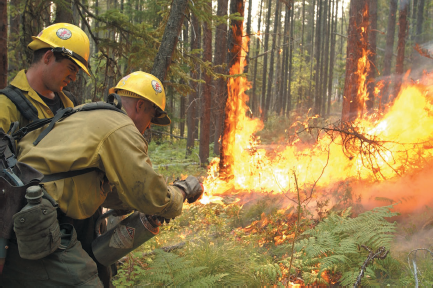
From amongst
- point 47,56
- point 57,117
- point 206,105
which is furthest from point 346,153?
point 206,105

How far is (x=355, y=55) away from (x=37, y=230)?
356 inches

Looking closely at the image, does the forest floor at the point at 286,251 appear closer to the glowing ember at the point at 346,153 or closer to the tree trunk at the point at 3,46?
the glowing ember at the point at 346,153

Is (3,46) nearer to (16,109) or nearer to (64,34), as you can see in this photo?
(64,34)

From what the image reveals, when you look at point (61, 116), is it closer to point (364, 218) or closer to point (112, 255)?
point (112, 255)

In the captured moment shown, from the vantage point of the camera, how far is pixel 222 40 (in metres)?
12.9

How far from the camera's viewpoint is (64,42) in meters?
3.05

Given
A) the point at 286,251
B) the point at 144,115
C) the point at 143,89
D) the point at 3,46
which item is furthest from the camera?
the point at 3,46

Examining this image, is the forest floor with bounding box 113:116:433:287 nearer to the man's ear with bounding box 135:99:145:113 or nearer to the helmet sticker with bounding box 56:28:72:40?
the man's ear with bounding box 135:99:145:113

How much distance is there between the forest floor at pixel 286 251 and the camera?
133 inches

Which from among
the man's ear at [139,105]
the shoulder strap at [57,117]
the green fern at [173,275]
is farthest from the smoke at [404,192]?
the shoulder strap at [57,117]

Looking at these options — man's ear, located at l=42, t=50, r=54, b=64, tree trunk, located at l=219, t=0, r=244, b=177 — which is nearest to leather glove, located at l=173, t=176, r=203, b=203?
man's ear, located at l=42, t=50, r=54, b=64

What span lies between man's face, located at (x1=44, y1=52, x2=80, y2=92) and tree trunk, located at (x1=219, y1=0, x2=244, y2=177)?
562 cm

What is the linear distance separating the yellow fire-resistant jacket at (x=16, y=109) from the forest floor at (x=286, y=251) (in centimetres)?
197

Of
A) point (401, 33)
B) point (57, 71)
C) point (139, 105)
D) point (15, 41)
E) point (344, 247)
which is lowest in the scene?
point (344, 247)
